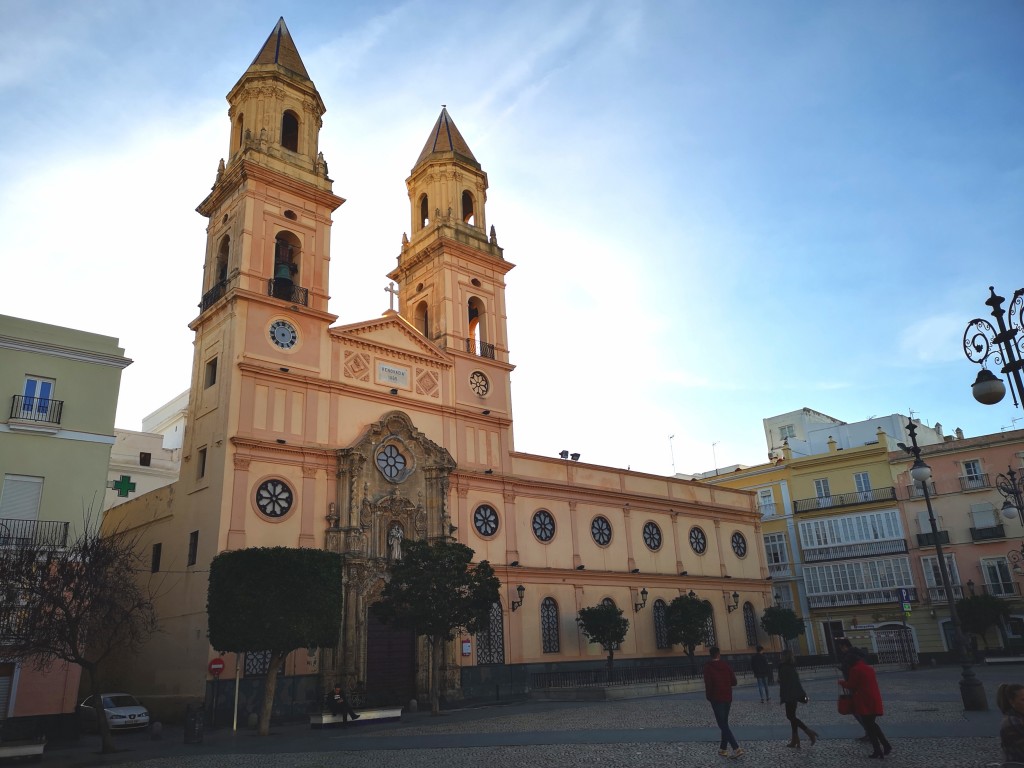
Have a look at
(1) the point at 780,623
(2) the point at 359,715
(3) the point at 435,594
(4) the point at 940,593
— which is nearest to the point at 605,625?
(3) the point at 435,594

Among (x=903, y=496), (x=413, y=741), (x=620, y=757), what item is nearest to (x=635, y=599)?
(x=903, y=496)

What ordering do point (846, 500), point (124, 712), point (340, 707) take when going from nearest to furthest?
point (340, 707)
point (124, 712)
point (846, 500)

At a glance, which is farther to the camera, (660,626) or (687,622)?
(660,626)

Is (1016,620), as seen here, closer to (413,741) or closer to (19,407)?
(413,741)

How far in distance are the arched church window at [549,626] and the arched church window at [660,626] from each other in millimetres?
6193

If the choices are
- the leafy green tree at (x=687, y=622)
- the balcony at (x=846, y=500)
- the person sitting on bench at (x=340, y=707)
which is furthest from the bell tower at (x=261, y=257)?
the balcony at (x=846, y=500)

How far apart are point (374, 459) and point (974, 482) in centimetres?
3258

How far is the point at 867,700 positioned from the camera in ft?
37.1

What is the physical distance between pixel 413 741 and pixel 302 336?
17.3 meters

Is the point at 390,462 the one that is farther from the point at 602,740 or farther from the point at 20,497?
the point at 602,740

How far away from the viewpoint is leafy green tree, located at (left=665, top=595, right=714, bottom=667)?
35.5m

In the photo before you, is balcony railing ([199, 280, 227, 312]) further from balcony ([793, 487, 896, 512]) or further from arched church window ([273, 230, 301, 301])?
balcony ([793, 487, 896, 512])

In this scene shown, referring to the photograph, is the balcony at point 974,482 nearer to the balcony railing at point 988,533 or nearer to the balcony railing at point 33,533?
the balcony railing at point 988,533

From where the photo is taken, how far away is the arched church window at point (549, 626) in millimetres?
33812
